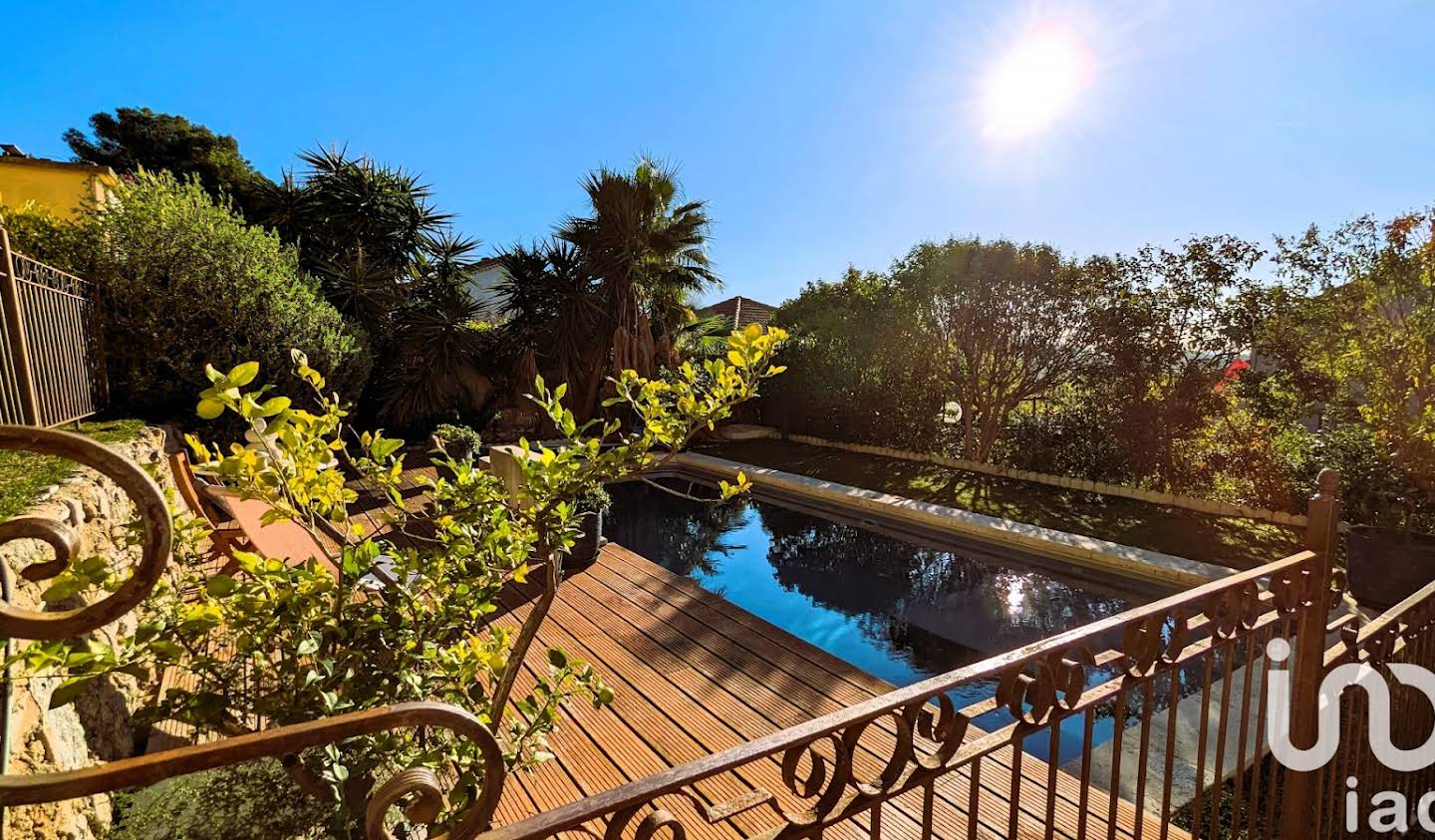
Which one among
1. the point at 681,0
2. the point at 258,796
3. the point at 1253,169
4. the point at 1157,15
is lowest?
the point at 258,796

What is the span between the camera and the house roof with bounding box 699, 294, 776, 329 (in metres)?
21.1

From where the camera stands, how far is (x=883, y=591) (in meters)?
5.94

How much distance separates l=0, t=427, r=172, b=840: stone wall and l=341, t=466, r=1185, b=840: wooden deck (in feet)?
3.53

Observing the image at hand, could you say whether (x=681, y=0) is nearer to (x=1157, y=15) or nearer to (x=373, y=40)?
(x=373, y=40)

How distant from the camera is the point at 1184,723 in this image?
10.1ft

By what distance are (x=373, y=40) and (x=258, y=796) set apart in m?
5.95

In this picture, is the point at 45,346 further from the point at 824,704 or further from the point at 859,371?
the point at 859,371

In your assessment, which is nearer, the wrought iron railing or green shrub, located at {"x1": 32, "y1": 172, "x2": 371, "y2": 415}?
the wrought iron railing

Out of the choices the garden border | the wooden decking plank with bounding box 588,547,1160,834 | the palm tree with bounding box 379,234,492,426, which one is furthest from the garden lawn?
the palm tree with bounding box 379,234,492,426

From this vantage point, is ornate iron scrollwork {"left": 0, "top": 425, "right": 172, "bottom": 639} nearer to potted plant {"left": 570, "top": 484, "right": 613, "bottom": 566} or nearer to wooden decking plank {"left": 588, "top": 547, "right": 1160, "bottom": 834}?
wooden decking plank {"left": 588, "top": 547, "right": 1160, "bottom": 834}

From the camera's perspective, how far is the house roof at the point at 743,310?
2114cm

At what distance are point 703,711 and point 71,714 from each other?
2.53 metres

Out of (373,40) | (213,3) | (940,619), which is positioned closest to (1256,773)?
(940,619)

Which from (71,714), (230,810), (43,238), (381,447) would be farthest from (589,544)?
(43,238)
